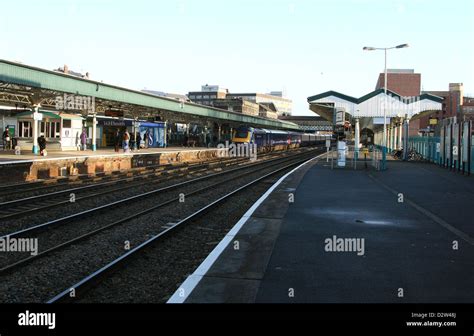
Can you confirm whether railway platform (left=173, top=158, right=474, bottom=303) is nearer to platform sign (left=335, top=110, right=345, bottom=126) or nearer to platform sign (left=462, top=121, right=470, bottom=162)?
platform sign (left=462, top=121, right=470, bottom=162)

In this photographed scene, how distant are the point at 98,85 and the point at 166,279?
27.9 m

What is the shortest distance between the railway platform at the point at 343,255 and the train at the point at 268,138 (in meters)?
33.6

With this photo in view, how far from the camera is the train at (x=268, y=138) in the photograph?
47.4 m

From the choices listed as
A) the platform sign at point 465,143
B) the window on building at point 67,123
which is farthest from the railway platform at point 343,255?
the window on building at point 67,123

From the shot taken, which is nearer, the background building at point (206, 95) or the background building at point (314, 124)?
the background building at point (314, 124)

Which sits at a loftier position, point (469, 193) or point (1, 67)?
point (1, 67)

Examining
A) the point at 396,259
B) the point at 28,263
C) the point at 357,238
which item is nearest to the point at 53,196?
the point at 28,263

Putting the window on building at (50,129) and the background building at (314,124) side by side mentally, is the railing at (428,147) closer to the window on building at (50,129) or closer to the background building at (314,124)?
the window on building at (50,129)

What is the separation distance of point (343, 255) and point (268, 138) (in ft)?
160

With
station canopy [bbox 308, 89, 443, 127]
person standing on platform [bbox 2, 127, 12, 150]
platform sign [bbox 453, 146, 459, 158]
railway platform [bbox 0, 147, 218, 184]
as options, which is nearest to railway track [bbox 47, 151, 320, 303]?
railway platform [bbox 0, 147, 218, 184]

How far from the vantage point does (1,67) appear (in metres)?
23.3

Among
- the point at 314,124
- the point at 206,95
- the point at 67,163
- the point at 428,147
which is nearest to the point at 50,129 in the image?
the point at 67,163
